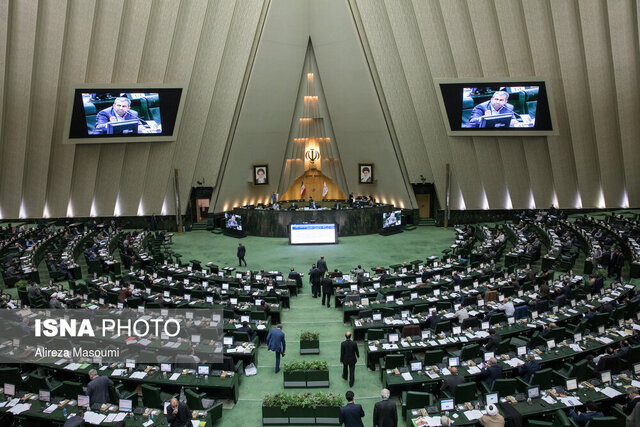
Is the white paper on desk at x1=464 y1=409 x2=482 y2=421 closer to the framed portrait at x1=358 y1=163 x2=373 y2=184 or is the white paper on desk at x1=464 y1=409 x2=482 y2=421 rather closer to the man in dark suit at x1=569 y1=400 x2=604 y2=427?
the man in dark suit at x1=569 y1=400 x2=604 y2=427

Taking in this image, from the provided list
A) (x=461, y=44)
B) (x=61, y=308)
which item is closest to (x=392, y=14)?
(x=461, y=44)

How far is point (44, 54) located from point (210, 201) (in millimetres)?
13093

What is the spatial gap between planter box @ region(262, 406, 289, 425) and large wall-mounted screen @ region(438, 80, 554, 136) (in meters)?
22.9

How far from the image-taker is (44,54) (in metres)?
26.2

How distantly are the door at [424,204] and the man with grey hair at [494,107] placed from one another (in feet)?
24.6

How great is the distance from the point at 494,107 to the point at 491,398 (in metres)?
22.8

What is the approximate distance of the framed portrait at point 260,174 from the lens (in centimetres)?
3366

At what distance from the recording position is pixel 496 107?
27562 millimetres

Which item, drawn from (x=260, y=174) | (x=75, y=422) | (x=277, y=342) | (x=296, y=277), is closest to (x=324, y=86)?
(x=260, y=174)

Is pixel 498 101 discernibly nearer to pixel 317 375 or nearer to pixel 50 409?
pixel 317 375

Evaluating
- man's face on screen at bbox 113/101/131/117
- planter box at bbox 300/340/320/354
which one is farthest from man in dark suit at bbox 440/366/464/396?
man's face on screen at bbox 113/101/131/117

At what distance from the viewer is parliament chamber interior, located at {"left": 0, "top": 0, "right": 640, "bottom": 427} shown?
1058 cm

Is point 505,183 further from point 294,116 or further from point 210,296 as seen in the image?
point 210,296

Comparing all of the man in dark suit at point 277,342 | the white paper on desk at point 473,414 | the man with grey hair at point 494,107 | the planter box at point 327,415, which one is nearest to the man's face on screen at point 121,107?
the man with grey hair at point 494,107
